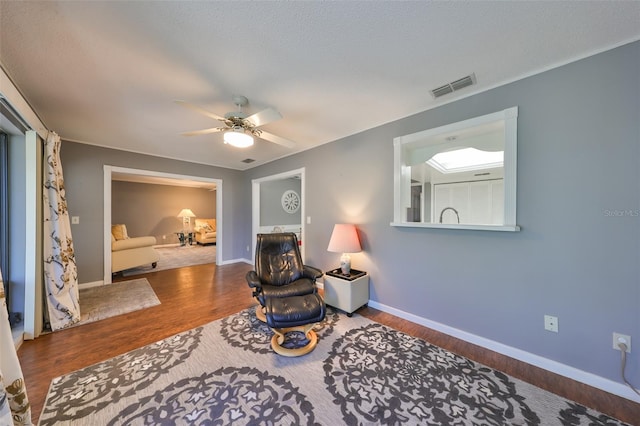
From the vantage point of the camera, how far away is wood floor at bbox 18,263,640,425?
1541mm

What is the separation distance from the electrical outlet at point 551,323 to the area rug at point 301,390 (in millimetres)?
485

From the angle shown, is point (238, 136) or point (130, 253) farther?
point (130, 253)

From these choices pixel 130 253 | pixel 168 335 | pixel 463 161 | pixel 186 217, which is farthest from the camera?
pixel 186 217

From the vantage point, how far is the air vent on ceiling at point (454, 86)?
6.28 ft

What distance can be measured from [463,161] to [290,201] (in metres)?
4.76

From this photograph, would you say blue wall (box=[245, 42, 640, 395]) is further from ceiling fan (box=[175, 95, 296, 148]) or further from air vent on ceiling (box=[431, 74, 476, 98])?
ceiling fan (box=[175, 95, 296, 148])

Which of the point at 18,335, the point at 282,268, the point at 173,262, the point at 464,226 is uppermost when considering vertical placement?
the point at 464,226

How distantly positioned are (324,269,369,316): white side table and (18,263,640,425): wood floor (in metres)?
0.20

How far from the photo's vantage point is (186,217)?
8445mm

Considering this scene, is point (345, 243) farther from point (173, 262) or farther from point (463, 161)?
point (173, 262)

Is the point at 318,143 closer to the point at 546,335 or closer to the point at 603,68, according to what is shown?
the point at 603,68

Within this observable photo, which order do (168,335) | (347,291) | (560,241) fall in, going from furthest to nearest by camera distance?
(347,291) < (168,335) < (560,241)

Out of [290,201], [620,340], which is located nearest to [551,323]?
[620,340]

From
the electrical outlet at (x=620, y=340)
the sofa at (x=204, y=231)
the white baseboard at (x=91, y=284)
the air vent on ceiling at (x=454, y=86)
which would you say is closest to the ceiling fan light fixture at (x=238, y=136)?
the air vent on ceiling at (x=454, y=86)
